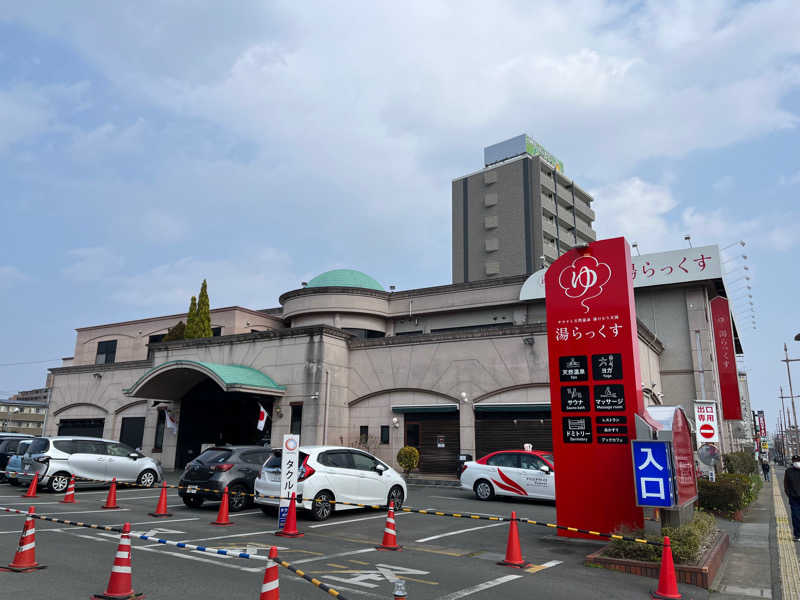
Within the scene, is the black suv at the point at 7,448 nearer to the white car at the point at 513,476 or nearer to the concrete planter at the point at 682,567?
the white car at the point at 513,476

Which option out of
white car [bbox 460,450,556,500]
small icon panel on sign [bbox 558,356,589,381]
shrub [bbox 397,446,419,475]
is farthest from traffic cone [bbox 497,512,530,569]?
shrub [bbox 397,446,419,475]

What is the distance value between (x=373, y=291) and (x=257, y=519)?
23.6m

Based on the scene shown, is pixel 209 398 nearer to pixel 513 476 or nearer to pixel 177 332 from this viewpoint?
pixel 177 332

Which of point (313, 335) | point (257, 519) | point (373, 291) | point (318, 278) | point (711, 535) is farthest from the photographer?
point (318, 278)

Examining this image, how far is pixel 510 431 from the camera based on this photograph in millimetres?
23047

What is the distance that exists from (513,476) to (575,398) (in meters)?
6.96

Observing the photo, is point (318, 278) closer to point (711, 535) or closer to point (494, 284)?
point (494, 284)

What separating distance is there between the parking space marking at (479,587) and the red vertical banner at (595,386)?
3200 millimetres

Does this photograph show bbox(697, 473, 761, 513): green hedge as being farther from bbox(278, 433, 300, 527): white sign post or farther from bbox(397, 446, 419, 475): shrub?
bbox(278, 433, 300, 527): white sign post

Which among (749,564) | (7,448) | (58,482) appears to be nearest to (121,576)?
(749,564)

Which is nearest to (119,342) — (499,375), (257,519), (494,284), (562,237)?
(494,284)

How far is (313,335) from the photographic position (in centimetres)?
2591

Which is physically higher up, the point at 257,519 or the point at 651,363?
the point at 651,363

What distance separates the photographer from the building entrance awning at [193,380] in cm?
2389
